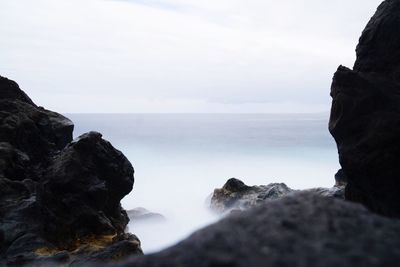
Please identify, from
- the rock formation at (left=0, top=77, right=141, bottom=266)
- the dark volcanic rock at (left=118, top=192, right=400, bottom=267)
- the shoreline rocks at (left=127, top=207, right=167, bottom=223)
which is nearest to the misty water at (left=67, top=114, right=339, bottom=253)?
the shoreline rocks at (left=127, top=207, right=167, bottom=223)

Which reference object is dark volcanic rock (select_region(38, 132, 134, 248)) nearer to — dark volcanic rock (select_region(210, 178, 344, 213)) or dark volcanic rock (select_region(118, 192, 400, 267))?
dark volcanic rock (select_region(118, 192, 400, 267))

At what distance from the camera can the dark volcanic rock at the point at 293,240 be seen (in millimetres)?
4039

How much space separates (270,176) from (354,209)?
3126 inches

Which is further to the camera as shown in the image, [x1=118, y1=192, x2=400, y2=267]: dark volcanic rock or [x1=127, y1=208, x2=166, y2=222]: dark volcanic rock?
[x1=127, y1=208, x2=166, y2=222]: dark volcanic rock

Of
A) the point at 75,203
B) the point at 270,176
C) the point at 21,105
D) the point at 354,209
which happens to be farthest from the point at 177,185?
the point at 354,209

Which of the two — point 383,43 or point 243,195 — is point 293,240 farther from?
point 243,195

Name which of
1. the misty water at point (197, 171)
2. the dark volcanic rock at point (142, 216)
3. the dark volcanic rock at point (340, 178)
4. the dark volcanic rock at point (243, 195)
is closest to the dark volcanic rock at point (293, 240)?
the misty water at point (197, 171)

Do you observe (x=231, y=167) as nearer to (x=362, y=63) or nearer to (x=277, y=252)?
(x=362, y=63)

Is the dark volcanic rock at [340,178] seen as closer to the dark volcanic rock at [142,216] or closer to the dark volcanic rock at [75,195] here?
the dark volcanic rock at [142,216]

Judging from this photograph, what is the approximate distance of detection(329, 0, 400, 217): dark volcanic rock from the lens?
12.5 meters

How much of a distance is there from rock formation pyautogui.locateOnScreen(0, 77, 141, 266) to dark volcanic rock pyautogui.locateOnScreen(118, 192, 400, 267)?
1048 centimetres

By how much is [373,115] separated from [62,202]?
11539 millimetres

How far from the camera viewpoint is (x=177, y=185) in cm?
6694

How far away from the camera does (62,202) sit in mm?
16234
